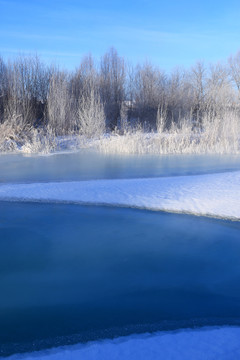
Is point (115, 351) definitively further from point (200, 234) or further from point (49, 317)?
point (200, 234)

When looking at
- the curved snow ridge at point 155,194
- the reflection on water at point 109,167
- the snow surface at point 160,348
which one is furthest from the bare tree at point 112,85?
the snow surface at point 160,348

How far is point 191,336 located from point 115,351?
32cm

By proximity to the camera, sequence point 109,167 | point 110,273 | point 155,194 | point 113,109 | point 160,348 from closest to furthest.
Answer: point 160,348 → point 110,273 → point 155,194 → point 109,167 → point 113,109

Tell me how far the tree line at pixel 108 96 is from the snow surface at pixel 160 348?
9.73 metres

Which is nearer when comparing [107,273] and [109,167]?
[107,273]

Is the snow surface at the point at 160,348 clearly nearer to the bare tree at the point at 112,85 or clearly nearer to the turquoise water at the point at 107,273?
the turquoise water at the point at 107,273

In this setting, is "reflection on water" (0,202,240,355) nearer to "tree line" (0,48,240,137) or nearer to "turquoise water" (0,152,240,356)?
"turquoise water" (0,152,240,356)

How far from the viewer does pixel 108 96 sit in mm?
16172

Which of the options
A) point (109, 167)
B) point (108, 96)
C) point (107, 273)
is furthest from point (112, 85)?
point (107, 273)

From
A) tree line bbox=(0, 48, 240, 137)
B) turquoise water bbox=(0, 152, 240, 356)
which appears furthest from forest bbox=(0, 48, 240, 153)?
turquoise water bbox=(0, 152, 240, 356)

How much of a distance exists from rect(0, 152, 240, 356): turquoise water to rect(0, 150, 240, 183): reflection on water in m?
1.79

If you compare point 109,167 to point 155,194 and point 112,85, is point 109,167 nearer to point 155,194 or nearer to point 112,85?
point 155,194

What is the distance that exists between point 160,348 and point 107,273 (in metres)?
0.69

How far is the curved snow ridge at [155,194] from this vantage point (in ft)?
10.1
